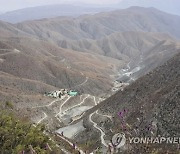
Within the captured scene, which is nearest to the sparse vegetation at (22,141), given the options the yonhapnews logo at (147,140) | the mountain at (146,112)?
the yonhapnews logo at (147,140)

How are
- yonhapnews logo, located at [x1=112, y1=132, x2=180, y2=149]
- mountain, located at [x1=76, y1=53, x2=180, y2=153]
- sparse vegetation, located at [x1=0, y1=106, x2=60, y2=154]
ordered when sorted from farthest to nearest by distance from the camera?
mountain, located at [x1=76, y1=53, x2=180, y2=153] < yonhapnews logo, located at [x1=112, y1=132, x2=180, y2=149] < sparse vegetation, located at [x1=0, y1=106, x2=60, y2=154]

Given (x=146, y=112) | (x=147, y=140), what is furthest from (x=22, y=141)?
(x=146, y=112)

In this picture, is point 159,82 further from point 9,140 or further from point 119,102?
point 9,140

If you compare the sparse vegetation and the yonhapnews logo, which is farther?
the yonhapnews logo

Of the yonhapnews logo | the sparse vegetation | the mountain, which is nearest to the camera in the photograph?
the sparse vegetation

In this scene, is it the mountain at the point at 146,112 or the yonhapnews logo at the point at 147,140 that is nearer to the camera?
the yonhapnews logo at the point at 147,140

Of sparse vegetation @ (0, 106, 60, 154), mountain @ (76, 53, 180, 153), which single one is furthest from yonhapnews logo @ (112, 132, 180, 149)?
sparse vegetation @ (0, 106, 60, 154)

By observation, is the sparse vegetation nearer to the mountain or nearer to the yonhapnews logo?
the yonhapnews logo

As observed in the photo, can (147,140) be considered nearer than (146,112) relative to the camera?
Yes

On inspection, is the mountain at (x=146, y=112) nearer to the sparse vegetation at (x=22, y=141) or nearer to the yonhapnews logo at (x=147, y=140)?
the yonhapnews logo at (x=147, y=140)

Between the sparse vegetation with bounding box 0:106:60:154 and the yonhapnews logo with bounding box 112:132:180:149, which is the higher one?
the sparse vegetation with bounding box 0:106:60:154

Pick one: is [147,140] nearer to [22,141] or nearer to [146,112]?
[146,112]

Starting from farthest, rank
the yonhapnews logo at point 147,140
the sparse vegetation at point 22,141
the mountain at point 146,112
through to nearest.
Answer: the mountain at point 146,112 → the yonhapnews logo at point 147,140 → the sparse vegetation at point 22,141
